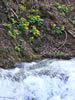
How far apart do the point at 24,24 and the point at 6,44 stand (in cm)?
124

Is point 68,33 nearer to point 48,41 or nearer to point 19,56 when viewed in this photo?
point 48,41

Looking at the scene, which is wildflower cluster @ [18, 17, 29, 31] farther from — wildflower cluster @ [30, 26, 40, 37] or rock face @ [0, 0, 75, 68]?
rock face @ [0, 0, 75, 68]

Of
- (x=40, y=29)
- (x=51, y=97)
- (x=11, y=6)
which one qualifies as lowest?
(x=51, y=97)

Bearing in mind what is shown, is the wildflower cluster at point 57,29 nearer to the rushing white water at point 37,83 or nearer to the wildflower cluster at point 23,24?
the wildflower cluster at point 23,24

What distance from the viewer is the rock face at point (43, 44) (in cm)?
516

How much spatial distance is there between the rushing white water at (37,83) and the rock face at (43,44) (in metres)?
0.40

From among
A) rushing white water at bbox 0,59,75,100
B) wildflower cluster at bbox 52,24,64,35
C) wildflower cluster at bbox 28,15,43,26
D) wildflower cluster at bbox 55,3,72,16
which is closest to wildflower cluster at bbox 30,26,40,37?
wildflower cluster at bbox 28,15,43,26

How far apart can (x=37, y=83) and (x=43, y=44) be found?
228 centimetres

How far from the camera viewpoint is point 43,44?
21.1 ft

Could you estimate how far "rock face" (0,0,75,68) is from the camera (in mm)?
5160

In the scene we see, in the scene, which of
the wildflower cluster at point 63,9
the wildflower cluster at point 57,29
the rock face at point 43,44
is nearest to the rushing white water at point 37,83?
the rock face at point 43,44

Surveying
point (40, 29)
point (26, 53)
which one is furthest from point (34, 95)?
point (40, 29)

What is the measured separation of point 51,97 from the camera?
4.20 m

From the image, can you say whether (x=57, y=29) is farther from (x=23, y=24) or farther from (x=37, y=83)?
(x=37, y=83)
